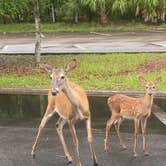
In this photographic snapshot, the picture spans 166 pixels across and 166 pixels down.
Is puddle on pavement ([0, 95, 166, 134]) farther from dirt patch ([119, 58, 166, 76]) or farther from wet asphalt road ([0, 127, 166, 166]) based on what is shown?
dirt patch ([119, 58, 166, 76])

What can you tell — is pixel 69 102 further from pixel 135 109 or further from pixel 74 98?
pixel 135 109

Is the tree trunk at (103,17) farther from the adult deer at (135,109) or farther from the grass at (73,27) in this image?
the adult deer at (135,109)

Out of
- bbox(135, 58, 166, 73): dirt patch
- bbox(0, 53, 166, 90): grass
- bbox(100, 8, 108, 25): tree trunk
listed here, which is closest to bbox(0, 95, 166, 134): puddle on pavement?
bbox(0, 53, 166, 90): grass

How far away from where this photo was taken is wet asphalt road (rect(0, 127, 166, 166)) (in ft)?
29.8

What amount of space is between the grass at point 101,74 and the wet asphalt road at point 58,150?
4.18m

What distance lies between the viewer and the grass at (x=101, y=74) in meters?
15.5

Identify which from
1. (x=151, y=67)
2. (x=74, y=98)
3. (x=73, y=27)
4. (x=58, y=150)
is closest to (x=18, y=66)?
(x=151, y=67)

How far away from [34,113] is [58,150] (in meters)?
3.15

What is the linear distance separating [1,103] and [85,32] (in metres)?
19.9

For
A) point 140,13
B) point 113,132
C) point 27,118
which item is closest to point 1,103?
point 27,118

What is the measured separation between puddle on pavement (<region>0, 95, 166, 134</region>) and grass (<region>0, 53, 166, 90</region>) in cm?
116

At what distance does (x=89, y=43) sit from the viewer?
26.7 m

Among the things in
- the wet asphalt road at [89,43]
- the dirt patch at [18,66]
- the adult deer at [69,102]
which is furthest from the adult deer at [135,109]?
the wet asphalt road at [89,43]

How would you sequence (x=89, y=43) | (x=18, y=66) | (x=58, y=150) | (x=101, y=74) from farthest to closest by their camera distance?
1. (x=89, y=43)
2. (x=18, y=66)
3. (x=101, y=74)
4. (x=58, y=150)
